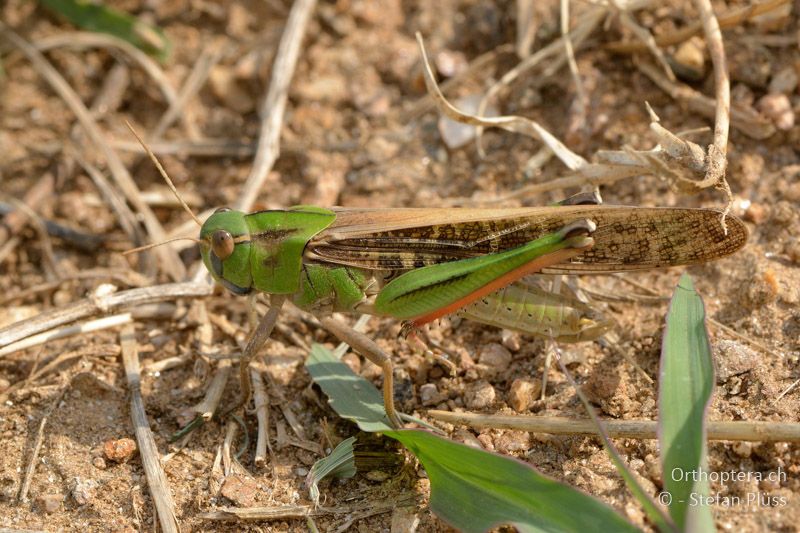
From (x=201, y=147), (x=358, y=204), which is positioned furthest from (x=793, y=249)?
(x=201, y=147)

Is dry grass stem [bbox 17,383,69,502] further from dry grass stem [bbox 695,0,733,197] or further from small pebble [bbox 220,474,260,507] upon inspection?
dry grass stem [bbox 695,0,733,197]

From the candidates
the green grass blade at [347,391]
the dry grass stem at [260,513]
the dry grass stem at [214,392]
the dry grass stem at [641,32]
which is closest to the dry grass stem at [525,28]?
the dry grass stem at [641,32]

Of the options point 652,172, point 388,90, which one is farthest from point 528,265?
point 388,90

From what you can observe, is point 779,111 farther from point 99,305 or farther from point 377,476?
point 99,305

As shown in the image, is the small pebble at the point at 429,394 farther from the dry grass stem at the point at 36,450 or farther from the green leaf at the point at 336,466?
the dry grass stem at the point at 36,450

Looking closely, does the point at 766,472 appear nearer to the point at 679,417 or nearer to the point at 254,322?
the point at 679,417

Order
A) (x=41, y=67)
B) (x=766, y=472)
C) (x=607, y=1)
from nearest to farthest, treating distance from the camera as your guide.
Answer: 1. (x=766, y=472)
2. (x=607, y=1)
3. (x=41, y=67)
